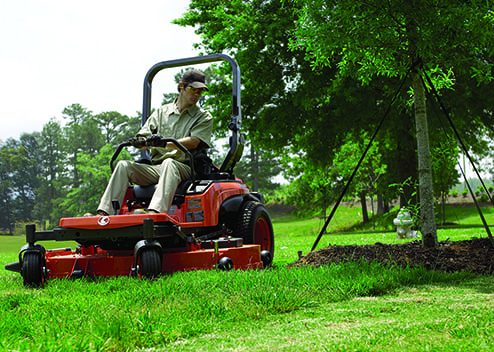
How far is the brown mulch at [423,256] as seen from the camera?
4605 mm

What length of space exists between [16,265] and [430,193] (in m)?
4.31

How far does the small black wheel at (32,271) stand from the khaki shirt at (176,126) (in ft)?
5.50

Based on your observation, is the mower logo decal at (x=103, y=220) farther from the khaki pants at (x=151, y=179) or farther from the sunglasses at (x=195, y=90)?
the sunglasses at (x=195, y=90)

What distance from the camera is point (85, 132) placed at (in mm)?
67000

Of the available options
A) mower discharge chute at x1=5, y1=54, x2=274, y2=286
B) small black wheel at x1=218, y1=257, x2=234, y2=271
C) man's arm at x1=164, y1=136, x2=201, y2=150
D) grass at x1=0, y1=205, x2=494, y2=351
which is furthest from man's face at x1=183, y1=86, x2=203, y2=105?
grass at x1=0, y1=205, x2=494, y2=351

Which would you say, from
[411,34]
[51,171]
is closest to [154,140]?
[411,34]

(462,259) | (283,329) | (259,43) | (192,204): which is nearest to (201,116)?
(192,204)

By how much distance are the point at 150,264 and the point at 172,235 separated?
52 cm

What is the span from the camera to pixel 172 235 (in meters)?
4.54

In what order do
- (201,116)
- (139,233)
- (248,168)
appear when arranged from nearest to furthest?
(139,233) < (201,116) < (248,168)

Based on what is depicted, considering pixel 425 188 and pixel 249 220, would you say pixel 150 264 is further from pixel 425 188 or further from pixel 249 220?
pixel 425 188

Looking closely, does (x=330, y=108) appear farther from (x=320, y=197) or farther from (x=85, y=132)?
(x=85, y=132)

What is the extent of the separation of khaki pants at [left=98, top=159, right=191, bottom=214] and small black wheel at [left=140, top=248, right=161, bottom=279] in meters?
0.57

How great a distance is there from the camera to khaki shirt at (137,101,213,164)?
5535 mm
